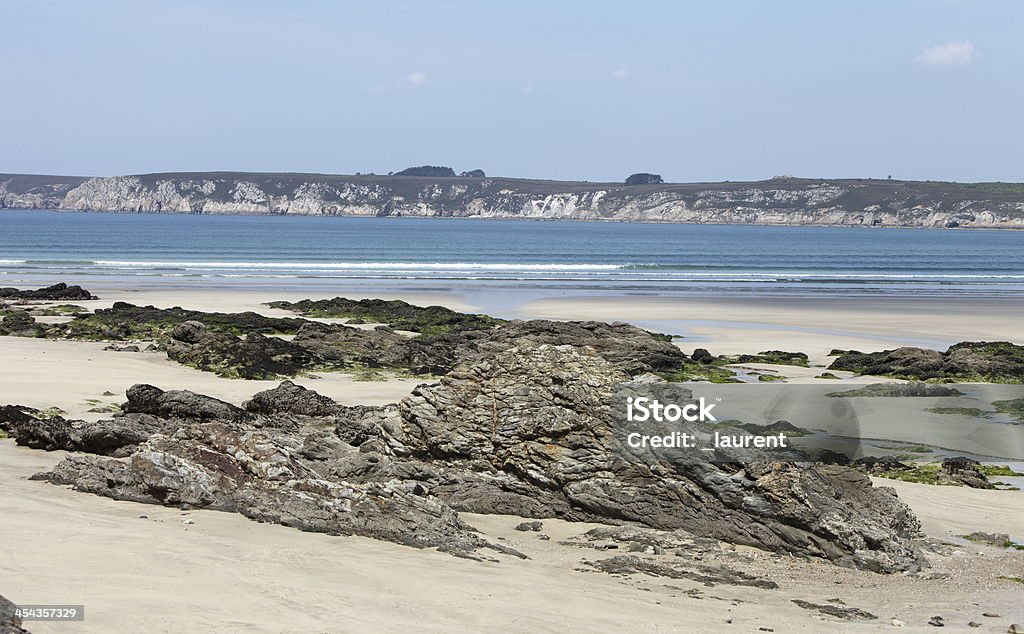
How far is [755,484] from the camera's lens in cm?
1002

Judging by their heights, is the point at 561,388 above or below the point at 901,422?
above

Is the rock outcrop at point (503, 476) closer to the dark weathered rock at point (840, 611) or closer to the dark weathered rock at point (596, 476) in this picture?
the dark weathered rock at point (596, 476)

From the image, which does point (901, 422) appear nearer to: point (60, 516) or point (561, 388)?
point (561, 388)

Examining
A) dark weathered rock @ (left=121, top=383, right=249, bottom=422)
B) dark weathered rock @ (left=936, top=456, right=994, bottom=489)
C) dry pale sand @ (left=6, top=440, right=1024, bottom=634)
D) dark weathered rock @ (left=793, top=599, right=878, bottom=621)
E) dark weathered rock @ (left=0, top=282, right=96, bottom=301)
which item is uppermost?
dark weathered rock @ (left=121, top=383, right=249, bottom=422)

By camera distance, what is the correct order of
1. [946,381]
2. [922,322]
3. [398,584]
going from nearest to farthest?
[398,584] → [946,381] → [922,322]

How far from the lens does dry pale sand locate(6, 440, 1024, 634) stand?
22.1 feet

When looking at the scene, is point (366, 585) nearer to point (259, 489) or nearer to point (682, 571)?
point (259, 489)

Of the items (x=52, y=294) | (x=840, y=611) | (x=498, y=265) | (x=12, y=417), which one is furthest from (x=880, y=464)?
(x=498, y=265)

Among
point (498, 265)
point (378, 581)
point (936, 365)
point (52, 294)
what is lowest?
point (52, 294)

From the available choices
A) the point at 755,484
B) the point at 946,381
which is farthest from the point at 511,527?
the point at 946,381

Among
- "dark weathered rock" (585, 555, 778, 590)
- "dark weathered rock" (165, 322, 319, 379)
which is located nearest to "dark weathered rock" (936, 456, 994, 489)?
"dark weathered rock" (585, 555, 778, 590)

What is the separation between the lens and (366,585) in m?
7.62

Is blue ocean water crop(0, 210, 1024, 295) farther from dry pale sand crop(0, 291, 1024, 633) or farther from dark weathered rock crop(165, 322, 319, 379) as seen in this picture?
dry pale sand crop(0, 291, 1024, 633)

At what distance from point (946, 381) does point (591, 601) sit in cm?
1803
